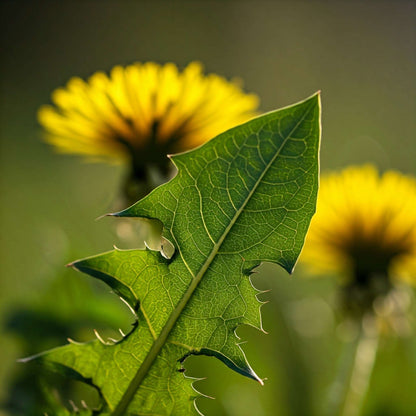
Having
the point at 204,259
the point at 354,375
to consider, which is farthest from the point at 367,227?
the point at 204,259

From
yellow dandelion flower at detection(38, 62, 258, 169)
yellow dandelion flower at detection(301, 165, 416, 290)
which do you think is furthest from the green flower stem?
yellow dandelion flower at detection(38, 62, 258, 169)

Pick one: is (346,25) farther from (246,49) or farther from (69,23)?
(69,23)

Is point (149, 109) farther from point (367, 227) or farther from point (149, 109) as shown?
point (367, 227)

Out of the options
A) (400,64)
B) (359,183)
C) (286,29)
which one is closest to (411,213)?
(359,183)

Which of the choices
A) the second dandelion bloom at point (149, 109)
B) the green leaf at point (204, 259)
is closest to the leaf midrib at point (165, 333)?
the green leaf at point (204, 259)

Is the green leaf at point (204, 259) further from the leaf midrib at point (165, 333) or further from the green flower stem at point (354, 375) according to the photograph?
the green flower stem at point (354, 375)

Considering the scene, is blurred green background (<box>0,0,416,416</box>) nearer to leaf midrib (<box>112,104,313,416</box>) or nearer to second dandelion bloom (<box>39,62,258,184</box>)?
second dandelion bloom (<box>39,62,258,184</box>)

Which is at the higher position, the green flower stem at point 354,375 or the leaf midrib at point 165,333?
the green flower stem at point 354,375
